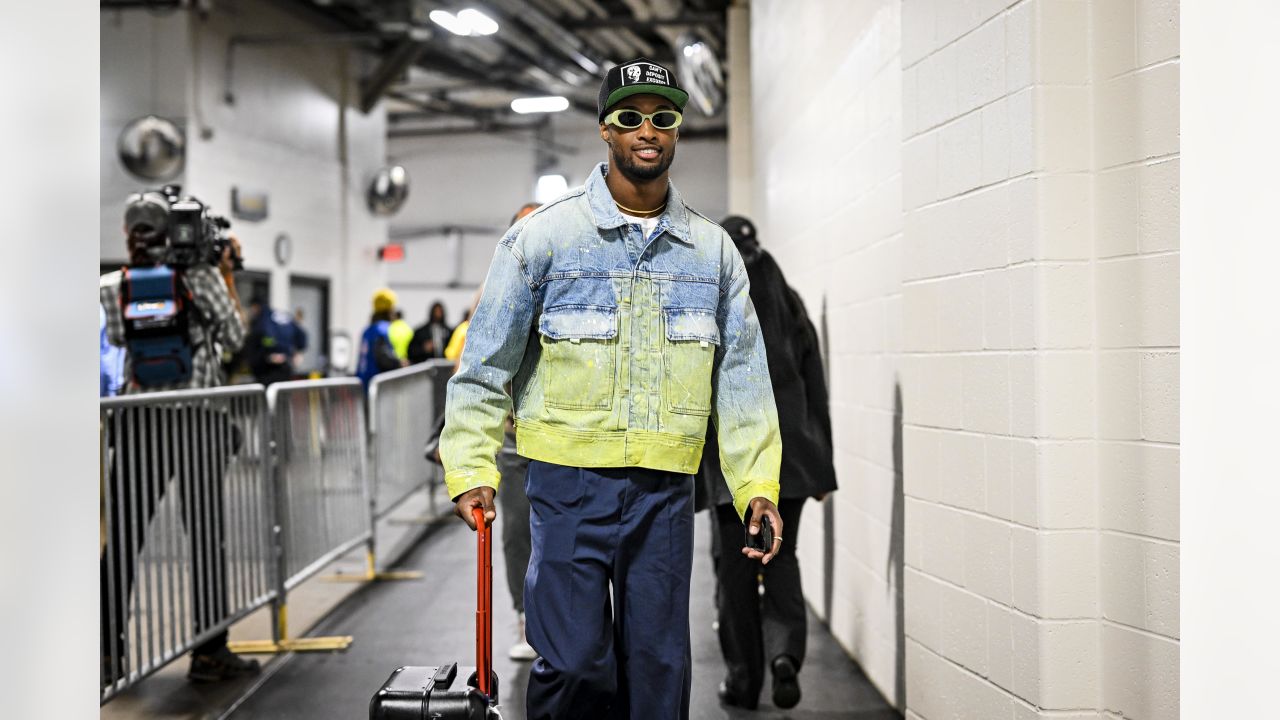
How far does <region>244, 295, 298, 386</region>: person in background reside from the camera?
1138 centimetres

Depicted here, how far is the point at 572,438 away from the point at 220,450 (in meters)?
2.46

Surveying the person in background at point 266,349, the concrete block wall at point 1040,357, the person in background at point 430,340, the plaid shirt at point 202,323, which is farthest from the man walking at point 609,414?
the person in background at point 266,349

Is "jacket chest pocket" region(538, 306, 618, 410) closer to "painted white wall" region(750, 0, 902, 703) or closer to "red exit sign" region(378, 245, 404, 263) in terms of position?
"painted white wall" region(750, 0, 902, 703)

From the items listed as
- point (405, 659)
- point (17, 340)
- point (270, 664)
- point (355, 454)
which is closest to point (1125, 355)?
point (17, 340)

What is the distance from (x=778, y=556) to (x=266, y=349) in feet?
28.0

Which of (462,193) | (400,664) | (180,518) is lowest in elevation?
(400,664)

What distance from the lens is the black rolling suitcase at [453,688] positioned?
2.36m

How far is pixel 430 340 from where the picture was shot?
11.1 meters

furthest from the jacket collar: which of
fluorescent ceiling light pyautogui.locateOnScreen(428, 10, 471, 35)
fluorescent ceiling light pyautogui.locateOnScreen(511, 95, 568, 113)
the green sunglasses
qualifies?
fluorescent ceiling light pyautogui.locateOnScreen(511, 95, 568, 113)

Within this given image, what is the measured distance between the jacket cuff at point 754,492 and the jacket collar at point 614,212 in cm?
60

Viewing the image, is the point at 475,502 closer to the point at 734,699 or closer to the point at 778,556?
the point at 778,556

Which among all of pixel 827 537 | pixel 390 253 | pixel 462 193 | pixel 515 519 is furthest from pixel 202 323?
pixel 462 193

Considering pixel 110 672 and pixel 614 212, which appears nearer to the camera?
pixel 614 212

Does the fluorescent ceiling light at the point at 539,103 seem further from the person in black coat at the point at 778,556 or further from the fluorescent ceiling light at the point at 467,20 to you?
the person in black coat at the point at 778,556
